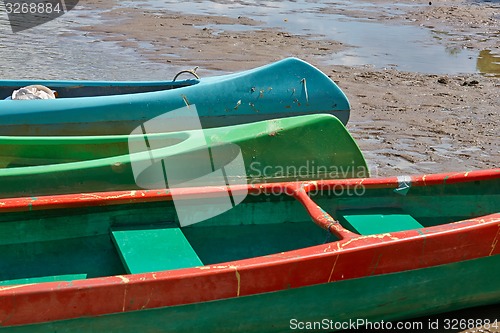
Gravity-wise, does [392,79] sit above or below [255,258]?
below

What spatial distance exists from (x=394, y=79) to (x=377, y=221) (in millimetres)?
5331

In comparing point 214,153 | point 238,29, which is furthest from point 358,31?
point 214,153

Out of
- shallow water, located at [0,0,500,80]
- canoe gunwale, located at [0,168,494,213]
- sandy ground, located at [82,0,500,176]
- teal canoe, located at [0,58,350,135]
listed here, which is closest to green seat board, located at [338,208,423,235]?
canoe gunwale, located at [0,168,494,213]

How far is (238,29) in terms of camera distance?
12211mm

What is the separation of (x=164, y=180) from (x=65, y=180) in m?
0.60

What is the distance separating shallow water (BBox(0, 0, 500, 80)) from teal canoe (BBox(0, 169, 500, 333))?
5109 millimetres

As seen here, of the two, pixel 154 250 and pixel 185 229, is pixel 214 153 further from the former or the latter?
pixel 154 250

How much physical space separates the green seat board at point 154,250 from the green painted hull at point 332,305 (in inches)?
16.3

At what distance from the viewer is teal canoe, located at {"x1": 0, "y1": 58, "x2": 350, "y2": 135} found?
5.77m

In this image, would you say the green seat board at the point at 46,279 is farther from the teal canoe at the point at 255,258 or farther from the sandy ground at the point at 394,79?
the sandy ground at the point at 394,79

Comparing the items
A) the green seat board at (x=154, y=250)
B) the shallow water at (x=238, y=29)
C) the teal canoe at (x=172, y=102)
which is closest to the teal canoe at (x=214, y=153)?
the green seat board at (x=154, y=250)

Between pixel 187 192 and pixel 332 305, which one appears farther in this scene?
pixel 187 192

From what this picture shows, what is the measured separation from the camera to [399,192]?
14.6 feet

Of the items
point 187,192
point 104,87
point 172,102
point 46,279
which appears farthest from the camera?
point 104,87
